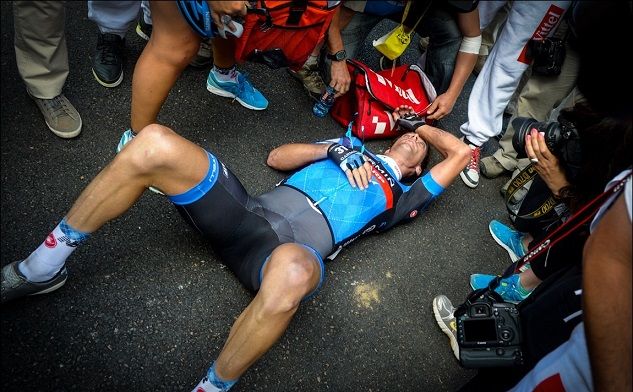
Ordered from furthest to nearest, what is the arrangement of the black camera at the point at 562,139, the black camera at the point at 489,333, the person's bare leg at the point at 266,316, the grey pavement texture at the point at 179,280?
the black camera at the point at 562,139, the grey pavement texture at the point at 179,280, the person's bare leg at the point at 266,316, the black camera at the point at 489,333

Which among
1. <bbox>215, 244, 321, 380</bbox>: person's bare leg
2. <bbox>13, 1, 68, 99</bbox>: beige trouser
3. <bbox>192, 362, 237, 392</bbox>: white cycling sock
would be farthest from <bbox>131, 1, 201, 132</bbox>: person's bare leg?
<bbox>192, 362, 237, 392</bbox>: white cycling sock

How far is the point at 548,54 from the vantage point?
9.02 ft

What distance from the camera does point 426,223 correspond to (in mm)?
2852

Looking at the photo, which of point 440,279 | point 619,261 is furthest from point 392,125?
point 619,261

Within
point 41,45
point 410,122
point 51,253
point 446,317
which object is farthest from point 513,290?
point 41,45

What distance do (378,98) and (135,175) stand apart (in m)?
1.63

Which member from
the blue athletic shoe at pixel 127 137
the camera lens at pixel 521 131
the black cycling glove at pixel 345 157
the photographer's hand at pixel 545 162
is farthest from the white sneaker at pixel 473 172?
the blue athletic shoe at pixel 127 137

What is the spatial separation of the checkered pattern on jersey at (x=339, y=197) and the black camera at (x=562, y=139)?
→ 720 millimetres

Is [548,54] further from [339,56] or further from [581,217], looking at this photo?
[581,217]

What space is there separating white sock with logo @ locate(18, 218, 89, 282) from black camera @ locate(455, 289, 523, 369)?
139 centimetres

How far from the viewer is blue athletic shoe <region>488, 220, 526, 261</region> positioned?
286 cm

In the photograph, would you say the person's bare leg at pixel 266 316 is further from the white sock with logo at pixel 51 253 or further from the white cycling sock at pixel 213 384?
the white sock with logo at pixel 51 253

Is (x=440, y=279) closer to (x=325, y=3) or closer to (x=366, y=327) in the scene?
(x=366, y=327)

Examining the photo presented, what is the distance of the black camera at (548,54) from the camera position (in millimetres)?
2730
